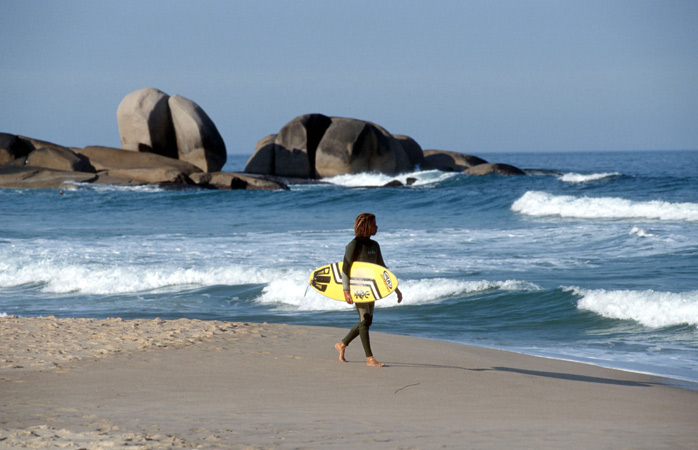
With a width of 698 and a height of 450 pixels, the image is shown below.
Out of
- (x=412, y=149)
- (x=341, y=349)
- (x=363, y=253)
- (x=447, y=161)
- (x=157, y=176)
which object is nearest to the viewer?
(x=363, y=253)

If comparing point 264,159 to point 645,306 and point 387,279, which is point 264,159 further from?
point 387,279

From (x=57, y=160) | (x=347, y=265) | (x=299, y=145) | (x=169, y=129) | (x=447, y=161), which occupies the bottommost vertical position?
(x=347, y=265)

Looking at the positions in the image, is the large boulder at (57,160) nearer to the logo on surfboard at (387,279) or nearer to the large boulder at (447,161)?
the large boulder at (447,161)

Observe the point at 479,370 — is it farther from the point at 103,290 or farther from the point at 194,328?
the point at 103,290

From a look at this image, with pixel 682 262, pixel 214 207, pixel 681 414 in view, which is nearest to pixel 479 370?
pixel 681 414

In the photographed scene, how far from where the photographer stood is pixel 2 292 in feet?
39.3

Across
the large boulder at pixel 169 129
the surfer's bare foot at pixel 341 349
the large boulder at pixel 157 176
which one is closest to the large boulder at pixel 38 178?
the large boulder at pixel 157 176

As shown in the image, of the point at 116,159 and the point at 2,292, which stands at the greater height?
the point at 116,159

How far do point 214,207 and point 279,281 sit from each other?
654 inches

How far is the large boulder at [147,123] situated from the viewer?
1452 inches

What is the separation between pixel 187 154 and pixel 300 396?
33.5 metres

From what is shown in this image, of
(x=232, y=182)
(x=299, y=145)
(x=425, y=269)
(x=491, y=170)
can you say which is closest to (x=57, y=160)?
(x=232, y=182)

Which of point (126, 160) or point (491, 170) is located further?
point (491, 170)

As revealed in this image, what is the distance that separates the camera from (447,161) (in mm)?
51844
